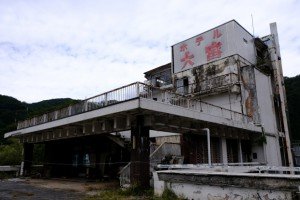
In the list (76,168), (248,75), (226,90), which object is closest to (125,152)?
(76,168)

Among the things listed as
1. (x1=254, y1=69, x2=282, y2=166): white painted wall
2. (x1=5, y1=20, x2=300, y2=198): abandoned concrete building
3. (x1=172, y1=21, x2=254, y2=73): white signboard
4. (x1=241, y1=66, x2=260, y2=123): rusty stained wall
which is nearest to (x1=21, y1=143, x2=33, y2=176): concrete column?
(x1=5, y1=20, x2=300, y2=198): abandoned concrete building

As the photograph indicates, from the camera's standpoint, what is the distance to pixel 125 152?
2281cm

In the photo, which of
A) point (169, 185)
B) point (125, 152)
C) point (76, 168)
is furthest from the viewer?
point (76, 168)

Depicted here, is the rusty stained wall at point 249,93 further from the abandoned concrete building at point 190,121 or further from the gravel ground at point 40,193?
the gravel ground at point 40,193

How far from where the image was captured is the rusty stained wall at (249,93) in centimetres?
2333

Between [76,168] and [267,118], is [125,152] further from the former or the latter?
[267,118]

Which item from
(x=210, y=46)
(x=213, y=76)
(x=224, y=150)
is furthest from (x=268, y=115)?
(x=210, y=46)

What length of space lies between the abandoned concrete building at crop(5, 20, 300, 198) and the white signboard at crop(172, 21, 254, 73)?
9 cm

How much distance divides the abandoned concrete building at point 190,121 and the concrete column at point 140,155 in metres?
0.05

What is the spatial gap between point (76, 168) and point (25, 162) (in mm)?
5044

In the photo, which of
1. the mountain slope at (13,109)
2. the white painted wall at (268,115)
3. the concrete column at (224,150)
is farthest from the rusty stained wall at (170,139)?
the mountain slope at (13,109)

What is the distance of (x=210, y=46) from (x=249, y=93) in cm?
584

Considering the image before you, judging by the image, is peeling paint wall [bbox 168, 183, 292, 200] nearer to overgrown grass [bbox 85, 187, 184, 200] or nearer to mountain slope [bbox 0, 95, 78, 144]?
overgrown grass [bbox 85, 187, 184, 200]

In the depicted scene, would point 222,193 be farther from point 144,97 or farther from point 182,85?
point 182,85
